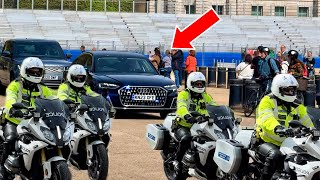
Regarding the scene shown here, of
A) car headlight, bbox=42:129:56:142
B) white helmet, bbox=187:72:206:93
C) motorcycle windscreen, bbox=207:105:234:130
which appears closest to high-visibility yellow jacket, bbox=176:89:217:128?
white helmet, bbox=187:72:206:93

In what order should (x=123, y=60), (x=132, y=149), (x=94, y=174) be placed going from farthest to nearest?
(x=123, y=60) → (x=132, y=149) → (x=94, y=174)

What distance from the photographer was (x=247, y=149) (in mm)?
9680

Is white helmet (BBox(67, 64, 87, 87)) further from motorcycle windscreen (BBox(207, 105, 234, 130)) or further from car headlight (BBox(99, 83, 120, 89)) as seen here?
car headlight (BBox(99, 83, 120, 89))

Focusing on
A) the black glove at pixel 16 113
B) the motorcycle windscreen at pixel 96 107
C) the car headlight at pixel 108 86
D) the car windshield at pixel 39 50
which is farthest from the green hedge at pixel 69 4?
the black glove at pixel 16 113

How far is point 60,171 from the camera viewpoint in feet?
30.5

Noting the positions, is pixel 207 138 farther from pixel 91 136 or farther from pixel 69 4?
pixel 69 4

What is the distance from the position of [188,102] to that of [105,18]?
53648 millimetres

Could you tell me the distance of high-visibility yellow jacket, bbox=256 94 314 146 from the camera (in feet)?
30.7

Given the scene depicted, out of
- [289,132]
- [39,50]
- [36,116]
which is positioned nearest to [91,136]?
[36,116]

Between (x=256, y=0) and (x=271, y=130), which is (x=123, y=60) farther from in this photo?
(x=256, y=0)

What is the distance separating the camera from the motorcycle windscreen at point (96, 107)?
37.8 feet

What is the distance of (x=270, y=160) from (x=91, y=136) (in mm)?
3005

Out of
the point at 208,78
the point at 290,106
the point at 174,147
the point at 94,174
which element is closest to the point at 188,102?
the point at 174,147

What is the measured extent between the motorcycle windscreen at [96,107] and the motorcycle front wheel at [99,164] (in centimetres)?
41
